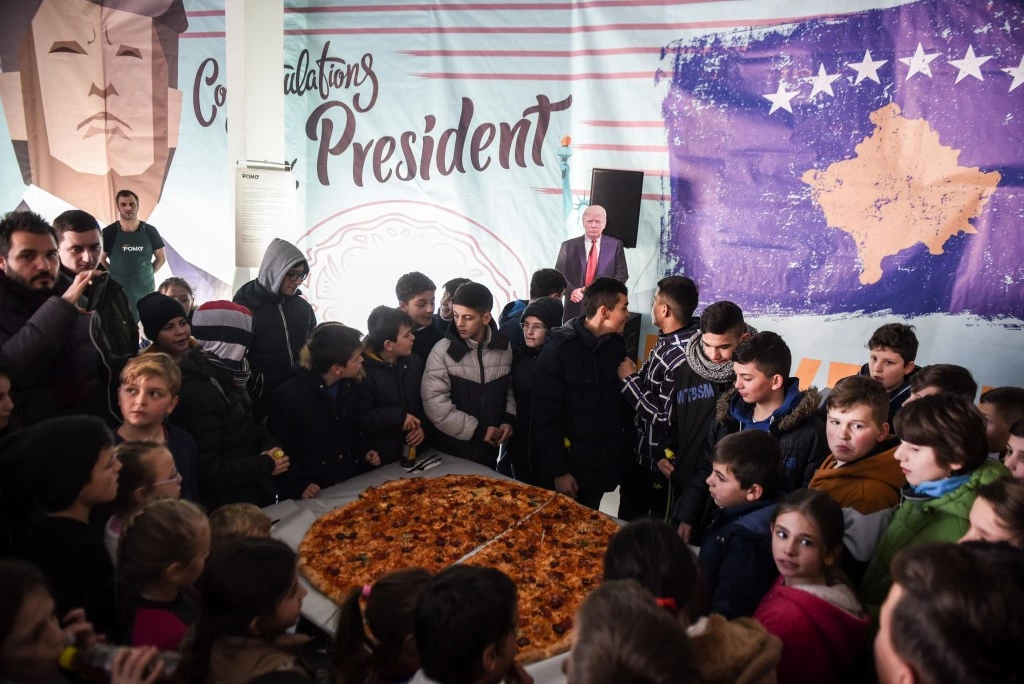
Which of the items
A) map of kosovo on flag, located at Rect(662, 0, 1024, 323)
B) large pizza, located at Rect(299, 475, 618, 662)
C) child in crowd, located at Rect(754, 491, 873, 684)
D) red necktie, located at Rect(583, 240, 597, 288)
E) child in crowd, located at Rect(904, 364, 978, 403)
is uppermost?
map of kosovo on flag, located at Rect(662, 0, 1024, 323)

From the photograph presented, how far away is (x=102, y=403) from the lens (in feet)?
9.87

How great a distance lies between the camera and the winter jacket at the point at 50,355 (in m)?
2.69

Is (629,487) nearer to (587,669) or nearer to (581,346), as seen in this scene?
(581,346)

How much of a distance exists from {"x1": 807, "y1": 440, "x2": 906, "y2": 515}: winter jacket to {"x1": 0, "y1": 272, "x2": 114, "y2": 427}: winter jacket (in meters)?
2.81

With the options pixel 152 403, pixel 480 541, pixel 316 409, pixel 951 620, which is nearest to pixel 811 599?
pixel 951 620

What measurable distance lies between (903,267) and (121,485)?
4.27 metres

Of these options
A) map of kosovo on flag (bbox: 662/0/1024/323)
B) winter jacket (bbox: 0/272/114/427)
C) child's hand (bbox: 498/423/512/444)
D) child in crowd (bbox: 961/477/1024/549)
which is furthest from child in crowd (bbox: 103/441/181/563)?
map of kosovo on flag (bbox: 662/0/1024/323)

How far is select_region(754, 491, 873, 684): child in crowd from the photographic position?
171 cm

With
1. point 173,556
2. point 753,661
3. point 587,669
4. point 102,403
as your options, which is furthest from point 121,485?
point 753,661

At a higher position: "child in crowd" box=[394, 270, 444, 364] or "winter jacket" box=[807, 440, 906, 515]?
"child in crowd" box=[394, 270, 444, 364]

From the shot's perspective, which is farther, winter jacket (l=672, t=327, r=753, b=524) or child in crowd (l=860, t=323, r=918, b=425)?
child in crowd (l=860, t=323, r=918, b=425)

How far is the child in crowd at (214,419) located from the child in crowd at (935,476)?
87.6 inches

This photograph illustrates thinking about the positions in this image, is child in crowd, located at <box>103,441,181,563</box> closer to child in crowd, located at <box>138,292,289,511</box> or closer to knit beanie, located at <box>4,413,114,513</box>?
knit beanie, located at <box>4,413,114,513</box>

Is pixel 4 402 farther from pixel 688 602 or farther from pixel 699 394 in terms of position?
pixel 699 394
